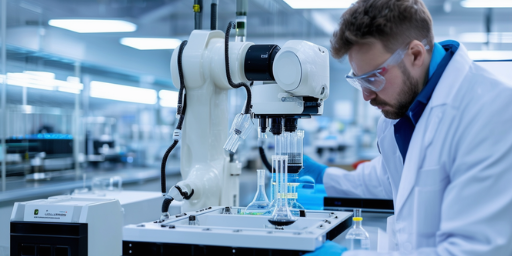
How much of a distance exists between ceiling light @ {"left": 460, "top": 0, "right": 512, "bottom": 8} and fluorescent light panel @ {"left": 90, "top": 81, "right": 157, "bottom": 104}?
587cm

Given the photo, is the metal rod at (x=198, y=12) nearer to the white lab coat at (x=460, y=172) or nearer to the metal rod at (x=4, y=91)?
the white lab coat at (x=460, y=172)

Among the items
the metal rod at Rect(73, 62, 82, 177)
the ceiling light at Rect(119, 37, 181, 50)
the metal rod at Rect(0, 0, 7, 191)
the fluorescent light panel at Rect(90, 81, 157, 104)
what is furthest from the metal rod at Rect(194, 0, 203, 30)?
the fluorescent light panel at Rect(90, 81, 157, 104)

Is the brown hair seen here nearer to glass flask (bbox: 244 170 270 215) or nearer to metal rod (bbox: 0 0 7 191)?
glass flask (bbox: 244 170 270 215)

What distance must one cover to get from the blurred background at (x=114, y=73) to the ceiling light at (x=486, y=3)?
0.05 ft

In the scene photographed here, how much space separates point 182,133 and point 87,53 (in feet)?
15.0

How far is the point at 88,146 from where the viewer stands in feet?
27.4

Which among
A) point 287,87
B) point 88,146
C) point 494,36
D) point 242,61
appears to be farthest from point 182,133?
point 88,146

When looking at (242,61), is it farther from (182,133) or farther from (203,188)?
(203,188)

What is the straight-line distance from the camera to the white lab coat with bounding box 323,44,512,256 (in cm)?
93

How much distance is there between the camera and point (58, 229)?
1.37 metres

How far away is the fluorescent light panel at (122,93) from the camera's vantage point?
26.7 ft

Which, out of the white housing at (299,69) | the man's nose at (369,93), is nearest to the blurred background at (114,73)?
the white housing at (299,69)

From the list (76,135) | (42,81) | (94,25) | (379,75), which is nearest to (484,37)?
(94,25)

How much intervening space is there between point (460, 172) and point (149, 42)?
21.9 ft
